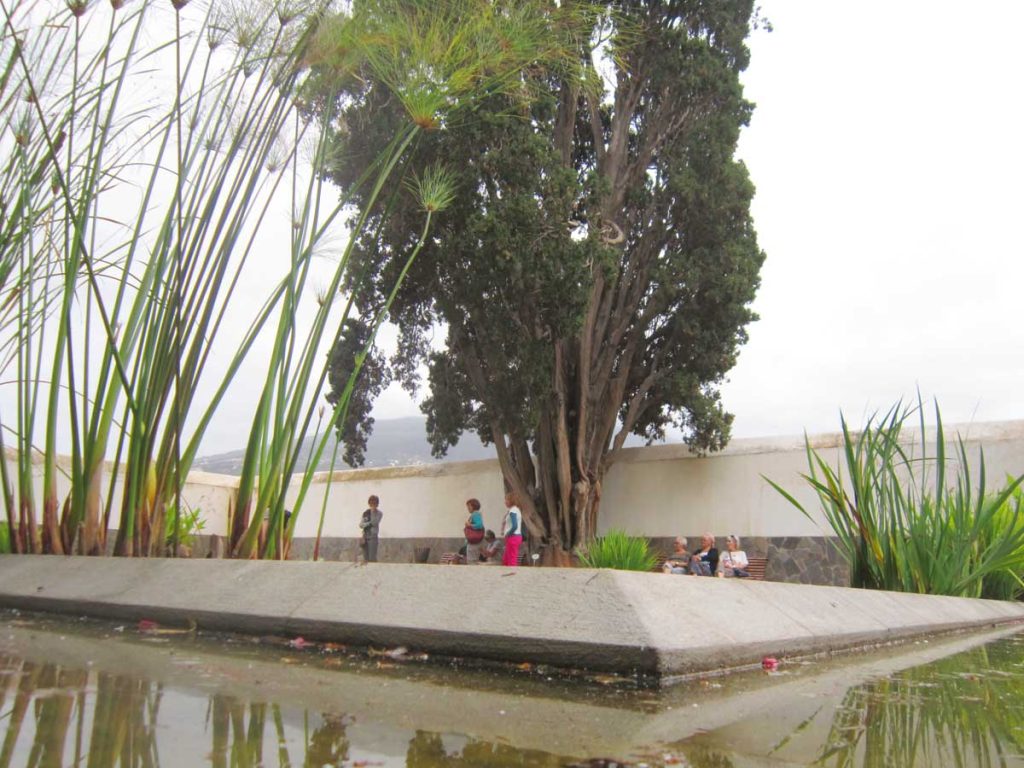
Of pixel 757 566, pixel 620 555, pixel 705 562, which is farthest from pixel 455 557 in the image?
pixel 620 555

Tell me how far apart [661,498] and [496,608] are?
11.0 metres

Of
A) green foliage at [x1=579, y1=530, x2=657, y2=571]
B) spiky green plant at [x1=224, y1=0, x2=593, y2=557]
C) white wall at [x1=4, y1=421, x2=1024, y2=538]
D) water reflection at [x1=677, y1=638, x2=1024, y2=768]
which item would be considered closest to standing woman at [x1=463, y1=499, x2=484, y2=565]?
green foliage at [x1=579, y1=530, x2=657, y2=571]

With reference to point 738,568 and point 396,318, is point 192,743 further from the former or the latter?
point 396,318

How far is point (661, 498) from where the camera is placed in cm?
1313

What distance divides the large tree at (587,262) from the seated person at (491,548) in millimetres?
695

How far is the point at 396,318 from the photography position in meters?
13.4

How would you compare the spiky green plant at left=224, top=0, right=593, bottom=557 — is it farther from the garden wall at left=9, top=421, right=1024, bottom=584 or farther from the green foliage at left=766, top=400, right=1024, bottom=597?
the garden wall at left=9, top=421, right=1024, bottom=584

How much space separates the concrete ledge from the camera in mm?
2201

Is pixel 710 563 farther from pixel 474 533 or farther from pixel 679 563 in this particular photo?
pixel 474 533

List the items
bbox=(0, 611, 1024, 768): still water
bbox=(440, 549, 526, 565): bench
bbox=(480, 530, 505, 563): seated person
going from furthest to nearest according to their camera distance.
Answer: bbox=(440, 549, 526, 565): bench → bbox=(480, 530, 505, 563): seated person → bbox=(0, 611, 1024, 768): still water

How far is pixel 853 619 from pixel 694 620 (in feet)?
4.37

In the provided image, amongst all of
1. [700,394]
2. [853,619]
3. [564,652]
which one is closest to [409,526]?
[700,394]

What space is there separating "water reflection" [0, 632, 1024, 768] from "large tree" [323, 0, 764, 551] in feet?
30.0

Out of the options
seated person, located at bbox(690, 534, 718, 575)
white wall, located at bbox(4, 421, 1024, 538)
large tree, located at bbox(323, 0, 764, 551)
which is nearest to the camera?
seated person, located at bbox(690, 534, 718, 575)
